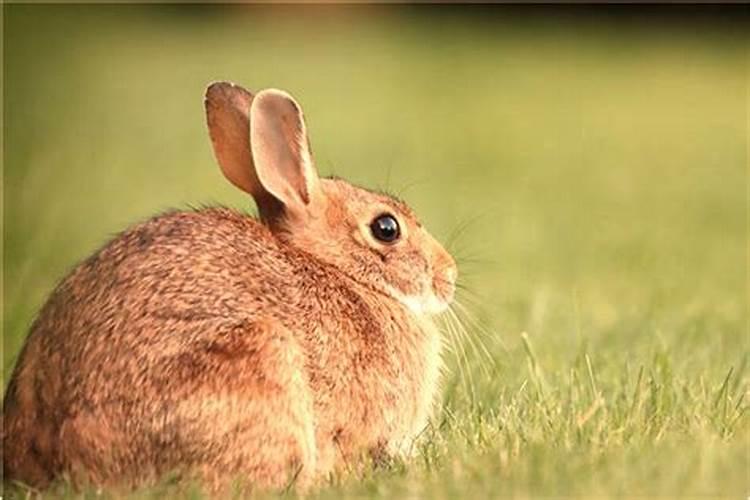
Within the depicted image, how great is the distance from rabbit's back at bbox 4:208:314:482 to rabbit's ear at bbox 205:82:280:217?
373 millimetres

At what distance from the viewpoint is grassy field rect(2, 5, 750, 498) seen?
5219 mm

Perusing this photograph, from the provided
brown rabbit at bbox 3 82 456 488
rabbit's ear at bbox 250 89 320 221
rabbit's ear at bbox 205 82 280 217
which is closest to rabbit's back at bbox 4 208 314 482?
brown rabbit at bbox 3 82 456 488

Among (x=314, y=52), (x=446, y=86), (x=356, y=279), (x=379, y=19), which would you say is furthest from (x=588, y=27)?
(x=356, y=279)

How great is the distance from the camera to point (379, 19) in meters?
29.8

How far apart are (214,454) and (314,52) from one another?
20323 millimetres

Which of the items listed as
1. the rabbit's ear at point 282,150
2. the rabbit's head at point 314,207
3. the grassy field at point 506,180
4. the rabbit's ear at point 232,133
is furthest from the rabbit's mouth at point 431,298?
the rabbit's ear at point 232,133

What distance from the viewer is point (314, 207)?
5621 millimetres

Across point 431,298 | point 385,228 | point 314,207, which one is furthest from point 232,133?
point 431,298

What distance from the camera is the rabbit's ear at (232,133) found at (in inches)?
226

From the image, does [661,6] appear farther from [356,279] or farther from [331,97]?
[356,279]

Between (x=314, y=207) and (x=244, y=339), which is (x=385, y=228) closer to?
(x=314, y=207)

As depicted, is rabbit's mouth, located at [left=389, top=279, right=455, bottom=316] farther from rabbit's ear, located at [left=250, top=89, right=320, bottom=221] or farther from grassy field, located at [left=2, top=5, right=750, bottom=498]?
rabbit's ear, located at [left=250, top=89, right=320, bottom=221]

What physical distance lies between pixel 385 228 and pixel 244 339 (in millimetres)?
961

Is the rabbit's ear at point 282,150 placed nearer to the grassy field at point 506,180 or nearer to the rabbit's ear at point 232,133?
the rabbit's ear at point 232,133
